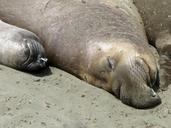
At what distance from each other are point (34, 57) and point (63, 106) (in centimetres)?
80

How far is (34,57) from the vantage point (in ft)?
17.4

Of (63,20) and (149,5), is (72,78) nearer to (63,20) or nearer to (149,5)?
(63,20)

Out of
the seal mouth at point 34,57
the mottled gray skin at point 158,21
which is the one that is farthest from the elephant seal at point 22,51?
the mottled gray skin at point 158,21

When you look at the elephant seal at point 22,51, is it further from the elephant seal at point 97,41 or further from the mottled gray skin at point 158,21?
the mottled gray skin at point 158,21

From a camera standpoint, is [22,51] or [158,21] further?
[158,21]

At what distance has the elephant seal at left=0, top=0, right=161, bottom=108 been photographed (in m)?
4.92

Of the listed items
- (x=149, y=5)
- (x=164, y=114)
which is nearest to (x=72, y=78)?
(x=164, y=114)

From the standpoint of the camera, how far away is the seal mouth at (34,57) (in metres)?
5.30

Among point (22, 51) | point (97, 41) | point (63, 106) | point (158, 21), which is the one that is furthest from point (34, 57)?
point (158, 21)

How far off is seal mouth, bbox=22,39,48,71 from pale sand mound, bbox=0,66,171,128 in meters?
0.09

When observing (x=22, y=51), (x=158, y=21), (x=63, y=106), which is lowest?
(x=158, y=21)

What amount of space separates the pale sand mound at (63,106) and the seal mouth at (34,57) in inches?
3.6

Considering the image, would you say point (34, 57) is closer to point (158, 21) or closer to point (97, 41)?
point (97, 41)

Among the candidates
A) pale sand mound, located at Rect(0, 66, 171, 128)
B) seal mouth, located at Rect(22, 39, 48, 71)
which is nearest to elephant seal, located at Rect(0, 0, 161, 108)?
pale sand mound, located at Rect(0, 66, 171, 128)
